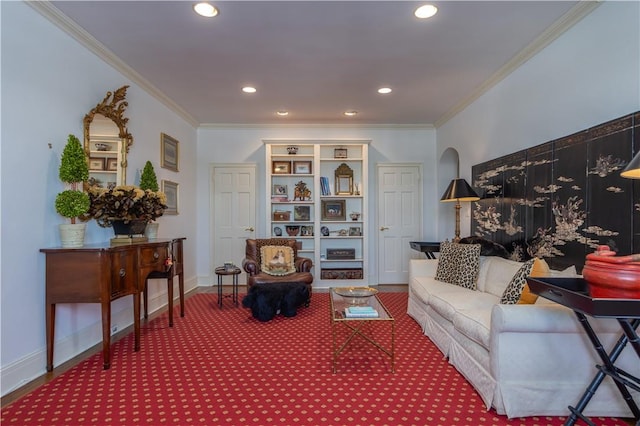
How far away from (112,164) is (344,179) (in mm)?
3478

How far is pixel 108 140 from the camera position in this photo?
3186 mm

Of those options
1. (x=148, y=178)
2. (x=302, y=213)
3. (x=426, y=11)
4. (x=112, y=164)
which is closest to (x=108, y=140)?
(x=112, y=164)

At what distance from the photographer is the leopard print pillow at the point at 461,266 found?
3.39m

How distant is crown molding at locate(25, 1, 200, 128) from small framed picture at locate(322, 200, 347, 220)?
2.79 m

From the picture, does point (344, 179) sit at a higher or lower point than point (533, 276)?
higher

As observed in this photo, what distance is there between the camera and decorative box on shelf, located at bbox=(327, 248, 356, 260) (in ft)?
18.3

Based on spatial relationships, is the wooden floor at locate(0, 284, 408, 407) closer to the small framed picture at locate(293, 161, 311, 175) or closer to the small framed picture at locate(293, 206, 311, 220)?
the small framed picture at locate(293, 206, 311, 220)

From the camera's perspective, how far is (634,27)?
2.11 m

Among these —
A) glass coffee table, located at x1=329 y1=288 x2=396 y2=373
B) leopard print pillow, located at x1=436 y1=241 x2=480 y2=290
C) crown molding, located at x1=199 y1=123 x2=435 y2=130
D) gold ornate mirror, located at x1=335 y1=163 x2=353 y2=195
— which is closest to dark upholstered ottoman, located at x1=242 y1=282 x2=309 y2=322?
glass coffee table, located at x1=329 y1=288 x2=396 y2=373

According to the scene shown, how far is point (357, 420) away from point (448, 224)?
4.13 metres

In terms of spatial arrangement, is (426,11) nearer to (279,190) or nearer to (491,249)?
(491,249)

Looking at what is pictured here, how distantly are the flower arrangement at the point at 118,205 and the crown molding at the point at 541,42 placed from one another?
3764 mm

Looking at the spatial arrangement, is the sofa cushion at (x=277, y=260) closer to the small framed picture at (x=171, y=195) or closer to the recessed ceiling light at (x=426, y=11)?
the small framed picture at (x=171, y=195)

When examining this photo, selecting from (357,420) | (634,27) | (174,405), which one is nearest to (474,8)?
(634,27)
